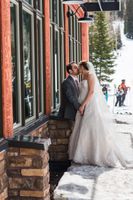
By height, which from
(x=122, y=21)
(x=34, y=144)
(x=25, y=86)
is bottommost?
(x=34, y=144)

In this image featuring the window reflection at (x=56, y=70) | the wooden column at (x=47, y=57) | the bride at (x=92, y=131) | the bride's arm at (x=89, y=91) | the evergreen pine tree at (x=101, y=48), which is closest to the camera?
the bride at (x=92, y=131)

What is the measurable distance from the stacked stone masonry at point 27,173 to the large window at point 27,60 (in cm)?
94

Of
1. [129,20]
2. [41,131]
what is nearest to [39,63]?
[41,131]

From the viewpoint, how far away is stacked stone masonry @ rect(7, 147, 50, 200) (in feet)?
17.7

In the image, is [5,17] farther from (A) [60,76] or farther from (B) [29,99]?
(A) [60,76]

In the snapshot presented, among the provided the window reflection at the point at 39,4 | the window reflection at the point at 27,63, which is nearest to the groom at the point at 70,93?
the window reflection at the point at 27,63

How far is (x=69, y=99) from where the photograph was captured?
8023 mm

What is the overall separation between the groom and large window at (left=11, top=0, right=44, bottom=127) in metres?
0.43

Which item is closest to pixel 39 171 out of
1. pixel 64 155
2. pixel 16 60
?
pixel 16 60

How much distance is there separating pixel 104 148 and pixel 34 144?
2.54 meters

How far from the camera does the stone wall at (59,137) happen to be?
28.0ft

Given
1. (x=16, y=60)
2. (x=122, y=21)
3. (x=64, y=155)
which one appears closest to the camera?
(x=16, y=60)

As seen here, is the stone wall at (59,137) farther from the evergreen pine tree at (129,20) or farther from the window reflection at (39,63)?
the evergreen pine tree at (129,20)

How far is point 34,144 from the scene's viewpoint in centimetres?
537
